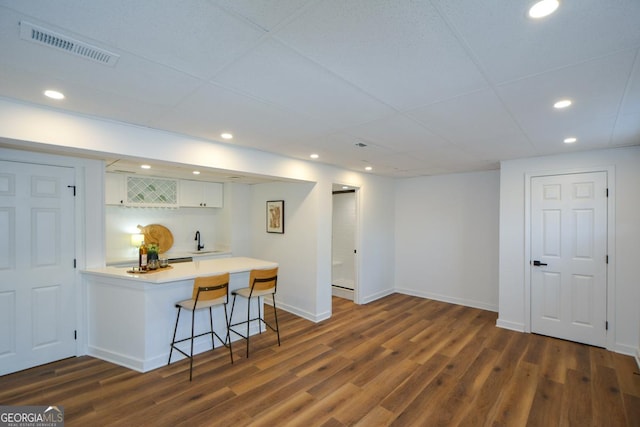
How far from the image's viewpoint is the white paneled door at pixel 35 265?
9.34 feet

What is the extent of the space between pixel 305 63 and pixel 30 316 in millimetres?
3727

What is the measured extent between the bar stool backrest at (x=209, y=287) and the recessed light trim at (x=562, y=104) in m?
3.28

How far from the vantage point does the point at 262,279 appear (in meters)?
3.45

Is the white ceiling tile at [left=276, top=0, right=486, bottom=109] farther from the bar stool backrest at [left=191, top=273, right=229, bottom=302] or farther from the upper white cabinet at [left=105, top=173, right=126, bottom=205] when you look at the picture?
the upper white cabinet at [left=105, top=173, right=126, bottom=205]

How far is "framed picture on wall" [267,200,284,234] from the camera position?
16.4ft

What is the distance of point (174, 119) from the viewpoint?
8.39 ft

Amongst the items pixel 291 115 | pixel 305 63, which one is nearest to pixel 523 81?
pixel 305 63

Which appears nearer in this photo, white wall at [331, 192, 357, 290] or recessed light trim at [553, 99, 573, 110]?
recessed light trim at [553, 99, 573, 110]

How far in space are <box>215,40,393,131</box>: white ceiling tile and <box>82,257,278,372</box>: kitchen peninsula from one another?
83.9 inches

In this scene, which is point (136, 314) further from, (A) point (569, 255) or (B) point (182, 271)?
(A) point (569, 255)

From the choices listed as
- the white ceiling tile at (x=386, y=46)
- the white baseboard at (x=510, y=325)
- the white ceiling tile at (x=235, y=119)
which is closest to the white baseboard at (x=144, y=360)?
the white ceiling tile at (x=235, y=119)

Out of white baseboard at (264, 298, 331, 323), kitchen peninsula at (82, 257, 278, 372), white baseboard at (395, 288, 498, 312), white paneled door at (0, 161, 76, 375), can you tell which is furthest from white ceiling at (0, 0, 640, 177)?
white baseboard at (395, 288, 498, 312)

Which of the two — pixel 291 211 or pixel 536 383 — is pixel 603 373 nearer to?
pixel 536 383

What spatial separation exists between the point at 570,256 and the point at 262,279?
4.01m
